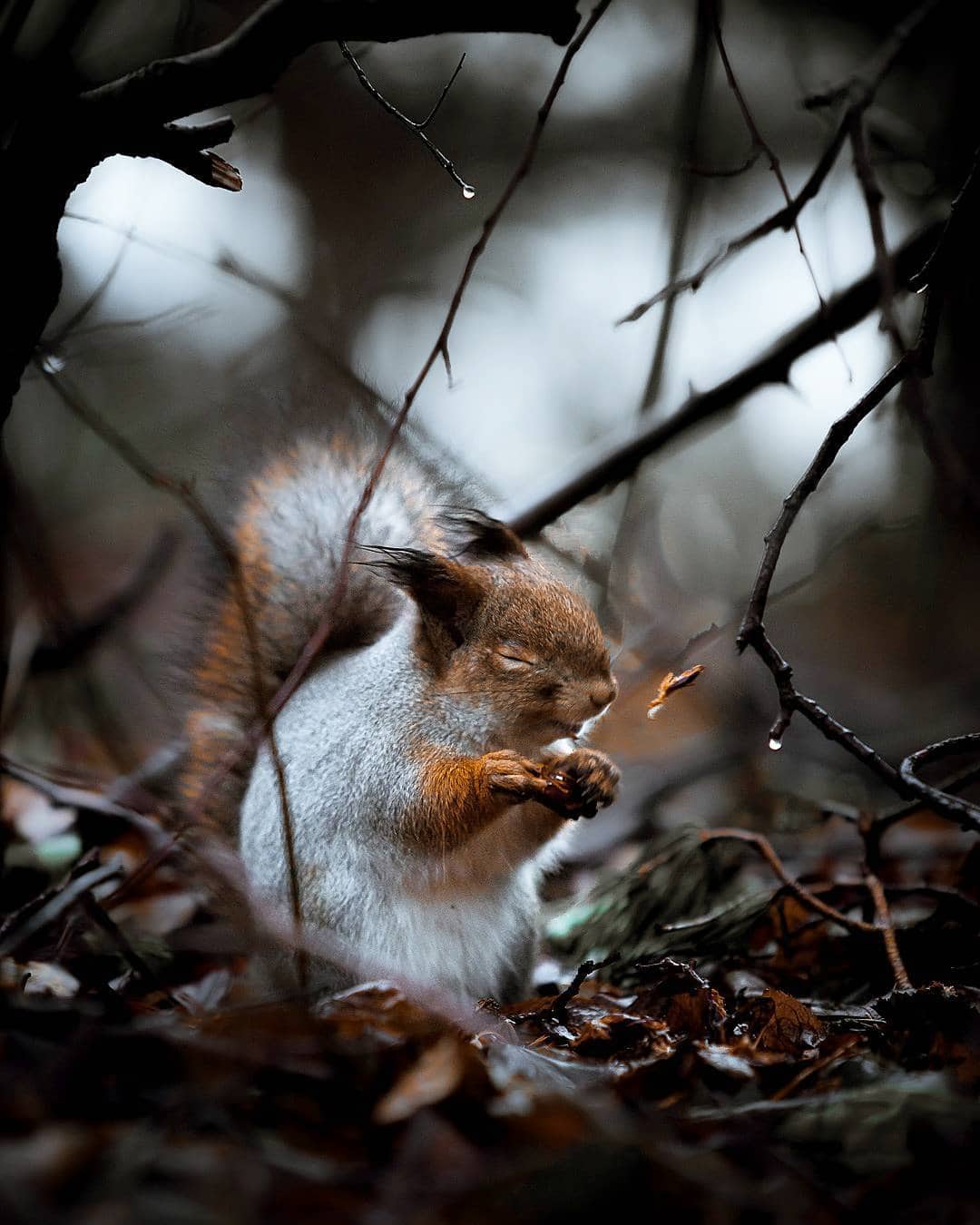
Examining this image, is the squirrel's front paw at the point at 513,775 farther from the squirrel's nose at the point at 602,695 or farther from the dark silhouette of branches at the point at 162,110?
the dark silhouette of branches at the point at 162,110

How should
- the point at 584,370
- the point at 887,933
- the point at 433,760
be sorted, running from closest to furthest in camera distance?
1. the point at 887,933
2. the point at 433,760
3. the point at 584,370

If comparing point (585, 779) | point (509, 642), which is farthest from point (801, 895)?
point (509, 642)

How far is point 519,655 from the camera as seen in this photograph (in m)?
1.65

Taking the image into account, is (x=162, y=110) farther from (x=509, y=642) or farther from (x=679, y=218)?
(x=679, y=218)

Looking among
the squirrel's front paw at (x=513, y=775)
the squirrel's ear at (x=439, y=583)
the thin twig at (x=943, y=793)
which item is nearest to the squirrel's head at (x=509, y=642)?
the squirrel's ear at (x=439, y=583)

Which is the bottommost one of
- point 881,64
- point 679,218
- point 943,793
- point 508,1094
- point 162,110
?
point 508,1094

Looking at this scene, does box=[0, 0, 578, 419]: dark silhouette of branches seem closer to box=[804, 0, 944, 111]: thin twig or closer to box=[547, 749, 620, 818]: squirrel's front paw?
box=[804, 0, 944, 111]: thin twig

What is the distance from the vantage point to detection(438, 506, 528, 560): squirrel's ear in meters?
1.75

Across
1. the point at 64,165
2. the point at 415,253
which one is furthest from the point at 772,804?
the point at 415,253

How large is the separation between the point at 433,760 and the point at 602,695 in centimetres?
31

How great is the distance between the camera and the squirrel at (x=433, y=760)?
159 cm

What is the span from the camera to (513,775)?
59.7 inches

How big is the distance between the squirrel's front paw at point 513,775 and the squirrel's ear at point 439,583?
0.81 ft

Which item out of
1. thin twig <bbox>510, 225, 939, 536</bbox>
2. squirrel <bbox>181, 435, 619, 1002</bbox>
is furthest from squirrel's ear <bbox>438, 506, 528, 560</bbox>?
thin twig <bbox>510, 225, 939, 536</bbox>
